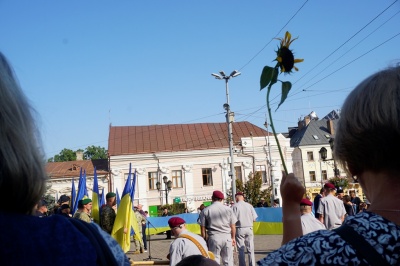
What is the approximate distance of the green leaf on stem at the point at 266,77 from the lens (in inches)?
82.4

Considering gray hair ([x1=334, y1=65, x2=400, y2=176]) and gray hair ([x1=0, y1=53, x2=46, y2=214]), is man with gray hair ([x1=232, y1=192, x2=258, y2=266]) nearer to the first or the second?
gray hair ([x1=334, y1=65, x2=400, y2=176])

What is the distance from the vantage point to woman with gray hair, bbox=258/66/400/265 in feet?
4.76

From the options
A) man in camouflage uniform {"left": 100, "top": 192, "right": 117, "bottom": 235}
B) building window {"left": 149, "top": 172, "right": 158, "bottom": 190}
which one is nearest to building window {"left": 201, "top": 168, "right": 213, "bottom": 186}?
building window {"left": 149, "top": 172, "right": 158, "bottom": 190}

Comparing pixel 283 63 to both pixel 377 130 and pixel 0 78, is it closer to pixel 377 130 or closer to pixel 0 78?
pixel 377 130

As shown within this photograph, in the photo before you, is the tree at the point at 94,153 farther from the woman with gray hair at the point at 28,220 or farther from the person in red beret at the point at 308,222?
the woman with gray hair at the point at 28,220

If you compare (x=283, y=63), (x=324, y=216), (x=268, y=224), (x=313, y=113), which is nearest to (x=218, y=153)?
→ (x=268, y=224)

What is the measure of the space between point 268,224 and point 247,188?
2022 centimetres

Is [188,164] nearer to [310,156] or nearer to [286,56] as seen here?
[310,156]

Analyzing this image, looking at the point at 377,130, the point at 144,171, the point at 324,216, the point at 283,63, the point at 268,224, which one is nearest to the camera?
the point at 377,130

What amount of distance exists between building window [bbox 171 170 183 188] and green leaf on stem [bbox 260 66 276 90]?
50.9 meters

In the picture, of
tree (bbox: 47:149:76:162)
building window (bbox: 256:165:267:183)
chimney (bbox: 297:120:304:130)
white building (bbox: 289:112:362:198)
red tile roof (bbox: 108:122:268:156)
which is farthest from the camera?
tree (bbox: 47:149:76:162)

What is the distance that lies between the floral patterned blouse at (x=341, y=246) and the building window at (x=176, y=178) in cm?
5146

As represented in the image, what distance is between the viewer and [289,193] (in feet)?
6.65

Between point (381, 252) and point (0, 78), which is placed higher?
point (0, 78)
